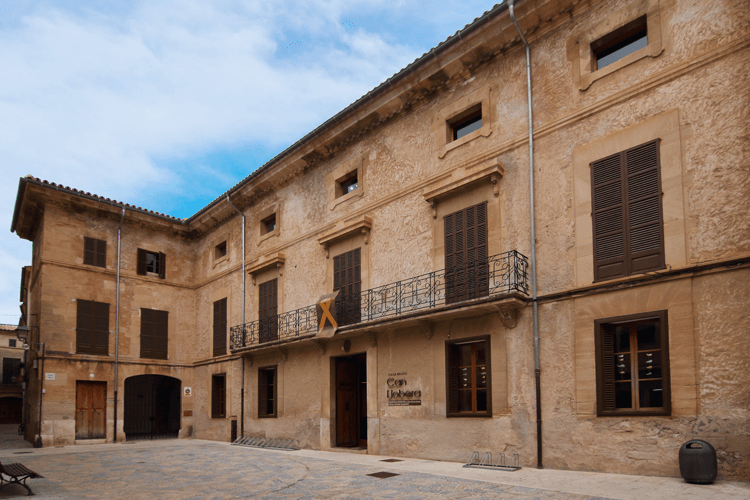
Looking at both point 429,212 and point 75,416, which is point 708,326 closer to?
point 429,212

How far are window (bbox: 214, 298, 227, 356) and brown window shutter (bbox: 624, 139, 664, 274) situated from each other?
15364 mm

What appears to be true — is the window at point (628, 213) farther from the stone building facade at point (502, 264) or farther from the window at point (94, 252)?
the window at point (94, 252)

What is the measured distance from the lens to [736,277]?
8117 millimetres

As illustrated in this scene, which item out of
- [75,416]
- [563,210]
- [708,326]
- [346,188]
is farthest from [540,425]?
[75,416]

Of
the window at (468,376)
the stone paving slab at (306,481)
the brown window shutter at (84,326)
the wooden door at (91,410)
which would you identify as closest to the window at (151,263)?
the brown window shutter at (84,326)

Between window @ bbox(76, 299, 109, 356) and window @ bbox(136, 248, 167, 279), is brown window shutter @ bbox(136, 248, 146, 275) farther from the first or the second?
window @ bbox(76, 299, 109, 356)

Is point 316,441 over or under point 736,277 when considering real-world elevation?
under

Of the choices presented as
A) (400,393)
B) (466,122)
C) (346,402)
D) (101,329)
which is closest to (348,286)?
(346,402)

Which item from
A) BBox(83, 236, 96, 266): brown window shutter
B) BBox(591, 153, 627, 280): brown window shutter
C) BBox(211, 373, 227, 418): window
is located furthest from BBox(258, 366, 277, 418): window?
BBox(591, 153, 627, 280): brown window shutter

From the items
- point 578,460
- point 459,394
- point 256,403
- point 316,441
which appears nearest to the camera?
point 578,460

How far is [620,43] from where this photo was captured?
10289mm

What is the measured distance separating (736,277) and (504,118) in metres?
5.58

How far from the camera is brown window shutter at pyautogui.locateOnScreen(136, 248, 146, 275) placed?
71.6ft

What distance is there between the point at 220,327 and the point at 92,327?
4557 millimetres
